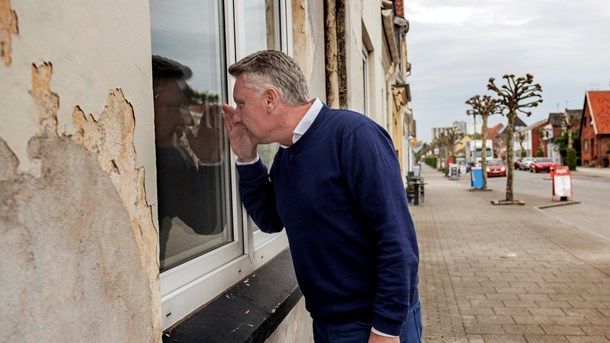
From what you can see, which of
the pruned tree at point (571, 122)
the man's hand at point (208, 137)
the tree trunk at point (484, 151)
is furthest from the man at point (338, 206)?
the pruned tree at point (571, 122)

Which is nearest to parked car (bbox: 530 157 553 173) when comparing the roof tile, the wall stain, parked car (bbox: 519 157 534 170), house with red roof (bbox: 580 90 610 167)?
parked car (bbox: 519 157 534 170)

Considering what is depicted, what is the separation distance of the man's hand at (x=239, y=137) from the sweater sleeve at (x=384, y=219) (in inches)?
24.4

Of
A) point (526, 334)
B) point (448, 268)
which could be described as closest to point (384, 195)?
point (526, 334)

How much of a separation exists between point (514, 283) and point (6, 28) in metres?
7.06

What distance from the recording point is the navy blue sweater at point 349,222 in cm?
194

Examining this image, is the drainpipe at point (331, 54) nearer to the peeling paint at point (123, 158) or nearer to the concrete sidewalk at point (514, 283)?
the concrete sidewalk at point (514, 283)

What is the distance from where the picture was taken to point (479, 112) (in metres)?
30.4

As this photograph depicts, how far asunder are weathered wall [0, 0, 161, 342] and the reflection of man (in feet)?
1.25

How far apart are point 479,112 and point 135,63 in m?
30.5

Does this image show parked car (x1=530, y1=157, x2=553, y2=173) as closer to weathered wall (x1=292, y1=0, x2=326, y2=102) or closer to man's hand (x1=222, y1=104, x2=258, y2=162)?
weathered wall (x1=292, y1=0, x2=326, y2=102)

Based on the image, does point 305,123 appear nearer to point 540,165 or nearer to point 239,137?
point 239,137

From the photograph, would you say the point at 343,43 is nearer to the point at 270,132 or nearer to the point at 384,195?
the point at 270,132

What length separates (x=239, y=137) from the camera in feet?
8.21

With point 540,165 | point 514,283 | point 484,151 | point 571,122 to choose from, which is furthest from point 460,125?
point 514,283
